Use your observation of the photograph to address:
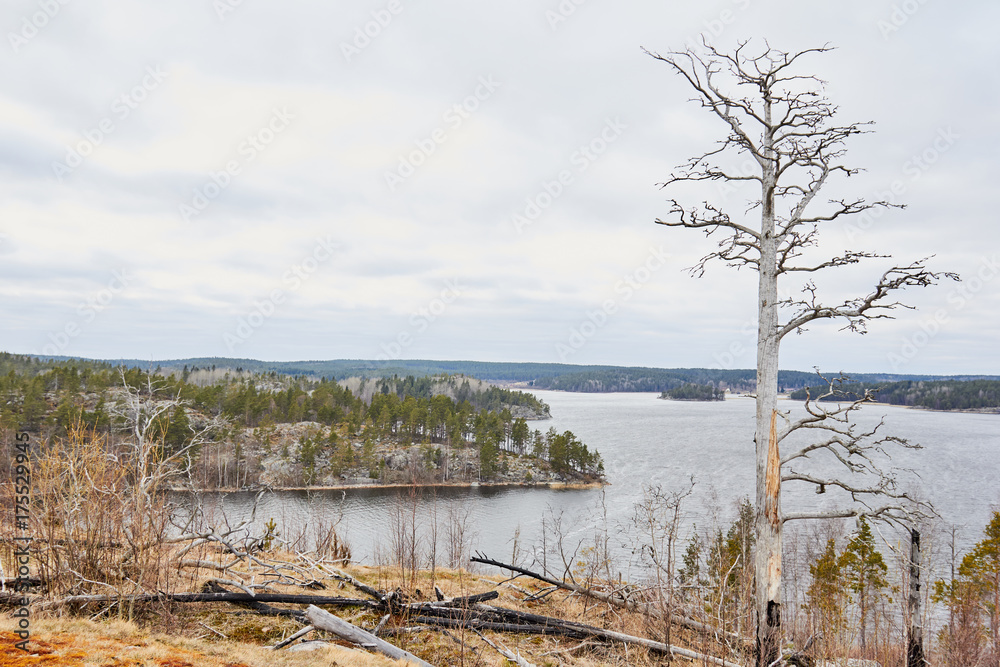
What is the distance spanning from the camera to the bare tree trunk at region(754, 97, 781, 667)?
29.1 ft

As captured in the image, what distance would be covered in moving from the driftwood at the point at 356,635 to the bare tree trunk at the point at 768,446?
18.5 ft

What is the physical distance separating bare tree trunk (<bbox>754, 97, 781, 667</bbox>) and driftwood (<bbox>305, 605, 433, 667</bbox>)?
18.5ft

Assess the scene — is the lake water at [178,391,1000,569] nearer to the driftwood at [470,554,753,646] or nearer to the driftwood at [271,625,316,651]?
A: the driftwood at [470,554,753,646]

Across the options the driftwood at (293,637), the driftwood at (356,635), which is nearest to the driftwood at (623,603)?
the driftwood at (356,635)

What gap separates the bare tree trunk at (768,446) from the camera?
886 cm

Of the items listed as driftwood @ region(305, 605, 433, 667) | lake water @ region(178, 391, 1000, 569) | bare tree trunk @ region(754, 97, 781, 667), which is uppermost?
bare tree trunk @ region(754, 97, 781, 667)

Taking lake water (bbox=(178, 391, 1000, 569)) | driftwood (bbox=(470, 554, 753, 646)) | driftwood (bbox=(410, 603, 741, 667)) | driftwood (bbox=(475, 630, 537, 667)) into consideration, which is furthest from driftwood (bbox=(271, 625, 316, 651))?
lake water (bbox=(178, 391, 1000, 569))

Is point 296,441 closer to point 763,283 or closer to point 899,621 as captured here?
point 899,621

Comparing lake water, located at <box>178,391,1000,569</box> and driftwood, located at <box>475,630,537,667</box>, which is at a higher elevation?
driftwood, located at <box>475,630,537,667</box>

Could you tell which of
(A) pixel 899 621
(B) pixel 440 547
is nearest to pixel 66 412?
(B) pixel 440 547

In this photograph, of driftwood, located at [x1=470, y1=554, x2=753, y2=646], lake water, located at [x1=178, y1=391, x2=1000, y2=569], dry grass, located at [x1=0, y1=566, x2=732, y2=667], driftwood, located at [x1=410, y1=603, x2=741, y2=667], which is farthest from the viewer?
lake water, located at [x1=178, y1=391, x2=1000, y2=569]

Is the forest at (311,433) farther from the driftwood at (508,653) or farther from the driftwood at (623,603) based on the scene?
the driftwood at (508,653)

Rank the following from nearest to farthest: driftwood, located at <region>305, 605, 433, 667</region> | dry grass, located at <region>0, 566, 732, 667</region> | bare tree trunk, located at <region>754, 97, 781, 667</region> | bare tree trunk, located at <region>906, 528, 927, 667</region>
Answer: dry grass, located at <region>0, 566, 732, 667</region> < driftwood, located at <region>305, 605, 433, 667</region> < bare tree trunk, located at <region>754, 97, 781, 667</region> < bare tree trunk, located at <region>906, 528, 927, 667</region>

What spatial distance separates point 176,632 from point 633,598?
927 cm
